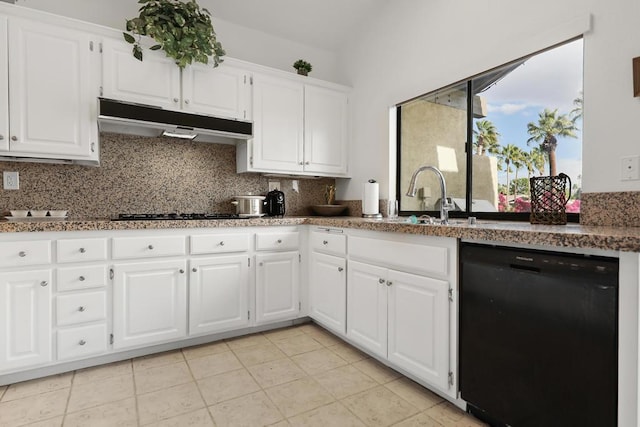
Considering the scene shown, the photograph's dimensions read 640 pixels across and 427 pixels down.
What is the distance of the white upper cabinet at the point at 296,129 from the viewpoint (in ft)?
9.60

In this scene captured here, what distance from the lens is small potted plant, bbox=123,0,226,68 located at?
7.64 feet

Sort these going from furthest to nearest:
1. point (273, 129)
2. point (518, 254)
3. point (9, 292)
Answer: point (273, 129) < point (9, 292) < point (518, 254)

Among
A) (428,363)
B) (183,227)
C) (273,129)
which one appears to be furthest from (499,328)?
(273,129)

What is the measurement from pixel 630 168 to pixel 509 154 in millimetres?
837

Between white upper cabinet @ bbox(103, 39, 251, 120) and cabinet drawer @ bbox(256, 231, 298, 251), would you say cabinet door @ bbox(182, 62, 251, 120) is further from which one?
cabinet drawer @ bbox(256, 231, 298, 251)

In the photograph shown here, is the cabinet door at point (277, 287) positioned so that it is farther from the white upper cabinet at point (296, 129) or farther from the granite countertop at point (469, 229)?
the white upper cabinet at point (296, 129)

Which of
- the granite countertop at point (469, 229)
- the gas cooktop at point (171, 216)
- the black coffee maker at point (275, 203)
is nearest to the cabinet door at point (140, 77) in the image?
the gas cooktop at point (171, 216)

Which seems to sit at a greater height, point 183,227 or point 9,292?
point 183,227

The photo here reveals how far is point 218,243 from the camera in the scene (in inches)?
96.3

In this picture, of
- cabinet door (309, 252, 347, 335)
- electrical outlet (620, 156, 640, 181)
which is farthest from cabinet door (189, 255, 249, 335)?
electrical outlet (620, 156, 640, 181)

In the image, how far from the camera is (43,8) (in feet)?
7.97

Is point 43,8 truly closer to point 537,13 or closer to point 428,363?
point 537,13

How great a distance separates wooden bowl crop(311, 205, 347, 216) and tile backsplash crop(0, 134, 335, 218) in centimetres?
50

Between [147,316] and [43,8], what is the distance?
2268 millimetres
